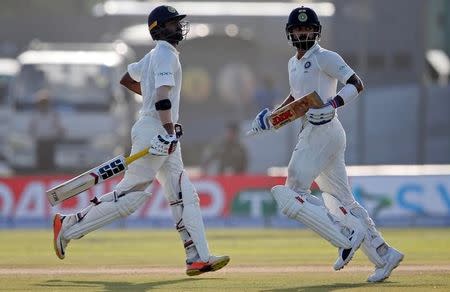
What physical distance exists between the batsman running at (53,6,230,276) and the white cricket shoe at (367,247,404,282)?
3.59 feet

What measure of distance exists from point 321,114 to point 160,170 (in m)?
1.44

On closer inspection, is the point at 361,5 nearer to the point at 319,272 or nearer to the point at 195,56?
the point at 195,56

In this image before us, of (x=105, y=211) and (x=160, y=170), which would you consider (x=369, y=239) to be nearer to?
(x=160, y=170)

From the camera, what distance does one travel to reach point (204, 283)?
33.1 ft

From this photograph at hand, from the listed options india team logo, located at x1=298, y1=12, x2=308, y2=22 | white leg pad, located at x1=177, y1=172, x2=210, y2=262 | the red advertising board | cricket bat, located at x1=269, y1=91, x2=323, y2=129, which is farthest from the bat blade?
the red advertising board

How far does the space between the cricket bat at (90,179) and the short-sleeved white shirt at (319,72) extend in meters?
1.42

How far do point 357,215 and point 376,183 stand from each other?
845cm

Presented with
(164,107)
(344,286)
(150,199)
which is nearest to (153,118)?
(164,107)

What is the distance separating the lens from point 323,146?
401 inches

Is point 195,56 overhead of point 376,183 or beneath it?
overhead

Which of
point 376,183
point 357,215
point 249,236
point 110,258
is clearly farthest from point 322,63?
point 376,183

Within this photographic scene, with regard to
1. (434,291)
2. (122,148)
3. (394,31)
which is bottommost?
(434,291)

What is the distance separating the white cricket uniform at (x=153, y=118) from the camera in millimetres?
10469

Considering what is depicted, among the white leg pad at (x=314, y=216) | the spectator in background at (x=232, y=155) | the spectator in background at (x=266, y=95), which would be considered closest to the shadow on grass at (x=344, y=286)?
the white leg pad at (x=314, y=216)
